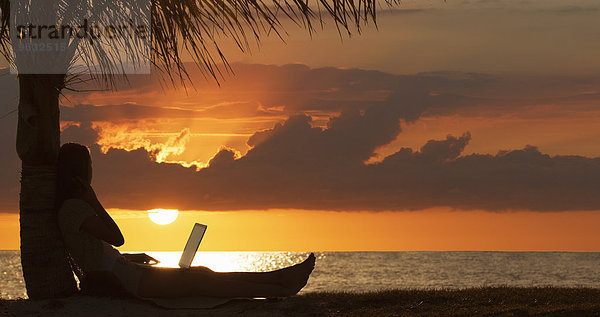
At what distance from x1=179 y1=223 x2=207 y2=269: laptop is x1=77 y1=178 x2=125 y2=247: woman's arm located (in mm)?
842

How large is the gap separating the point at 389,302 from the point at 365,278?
42361 millimetres

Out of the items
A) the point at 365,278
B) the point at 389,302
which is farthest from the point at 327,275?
the point at 389,302

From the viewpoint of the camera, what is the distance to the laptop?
32.0 ft

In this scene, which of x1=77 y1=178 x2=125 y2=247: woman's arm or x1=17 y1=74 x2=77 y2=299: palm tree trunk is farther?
x1=17 y1=74 x2=77 y2=299: palm tree trunk

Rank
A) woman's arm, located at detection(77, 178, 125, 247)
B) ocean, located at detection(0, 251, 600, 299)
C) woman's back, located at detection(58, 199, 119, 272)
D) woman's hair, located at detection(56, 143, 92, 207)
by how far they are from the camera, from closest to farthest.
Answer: woman's arm, located at detection(77, 178, 125, 247), woman's back, located at detection(58, 199, 119, 272), woman's hair, located at detection(56, 143, 92, 207), ocean, located at detection(0, 251, 600, 299)

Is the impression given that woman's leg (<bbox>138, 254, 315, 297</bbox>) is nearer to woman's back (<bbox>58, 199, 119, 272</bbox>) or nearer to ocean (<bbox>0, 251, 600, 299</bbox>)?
woman's back (<bbox>58, 199, 119, 272</bbox>)

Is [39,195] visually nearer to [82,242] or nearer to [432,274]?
[82,242]

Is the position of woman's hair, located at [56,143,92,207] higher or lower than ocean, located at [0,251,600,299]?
higher

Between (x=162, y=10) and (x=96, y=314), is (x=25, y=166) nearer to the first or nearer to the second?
(x=96, y=314)

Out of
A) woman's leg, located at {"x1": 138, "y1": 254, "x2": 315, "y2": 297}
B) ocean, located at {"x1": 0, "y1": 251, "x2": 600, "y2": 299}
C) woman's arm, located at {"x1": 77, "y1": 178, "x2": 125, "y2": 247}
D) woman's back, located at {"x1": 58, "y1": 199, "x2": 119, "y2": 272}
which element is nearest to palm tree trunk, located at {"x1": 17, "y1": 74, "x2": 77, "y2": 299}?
woman's back, located at {"x1": 58, "y1": 199, "x2": 119, "y2": 272}

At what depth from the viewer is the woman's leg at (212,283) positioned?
9.77 meters

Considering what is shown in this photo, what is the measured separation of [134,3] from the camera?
1118 cm

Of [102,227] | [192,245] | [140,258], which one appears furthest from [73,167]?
[192,245]

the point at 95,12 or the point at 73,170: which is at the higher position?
the point at 95,12
